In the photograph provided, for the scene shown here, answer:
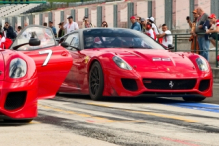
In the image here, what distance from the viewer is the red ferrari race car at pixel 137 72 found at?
440 inches

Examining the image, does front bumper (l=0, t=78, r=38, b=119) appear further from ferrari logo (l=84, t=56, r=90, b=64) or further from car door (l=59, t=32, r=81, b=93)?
car door (l=59, t=32, r=81, b=93)

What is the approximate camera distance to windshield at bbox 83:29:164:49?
1248 centimetres

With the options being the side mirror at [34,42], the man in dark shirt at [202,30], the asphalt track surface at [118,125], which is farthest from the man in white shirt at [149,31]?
the side mirror at [34,42]

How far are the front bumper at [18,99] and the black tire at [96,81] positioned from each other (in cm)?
376

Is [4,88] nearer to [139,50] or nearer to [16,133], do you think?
[16,133]

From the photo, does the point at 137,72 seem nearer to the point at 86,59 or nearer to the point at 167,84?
the point at 167,84

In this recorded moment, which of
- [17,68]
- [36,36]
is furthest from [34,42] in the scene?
[17,68]

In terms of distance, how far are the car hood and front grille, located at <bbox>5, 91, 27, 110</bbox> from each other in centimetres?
384

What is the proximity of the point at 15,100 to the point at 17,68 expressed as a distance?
1.15ft

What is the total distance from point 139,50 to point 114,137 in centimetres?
568

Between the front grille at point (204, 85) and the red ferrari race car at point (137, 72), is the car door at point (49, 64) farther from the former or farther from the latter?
the front grille at point (204, 85)

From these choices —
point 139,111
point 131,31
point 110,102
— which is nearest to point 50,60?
point 139,111

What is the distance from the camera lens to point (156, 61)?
1141cm

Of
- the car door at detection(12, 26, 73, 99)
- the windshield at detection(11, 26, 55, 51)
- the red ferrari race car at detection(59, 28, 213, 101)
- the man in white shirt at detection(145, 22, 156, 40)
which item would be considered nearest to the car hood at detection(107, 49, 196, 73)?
the red ferrari race car at detection(59, 28, 213, 101)
